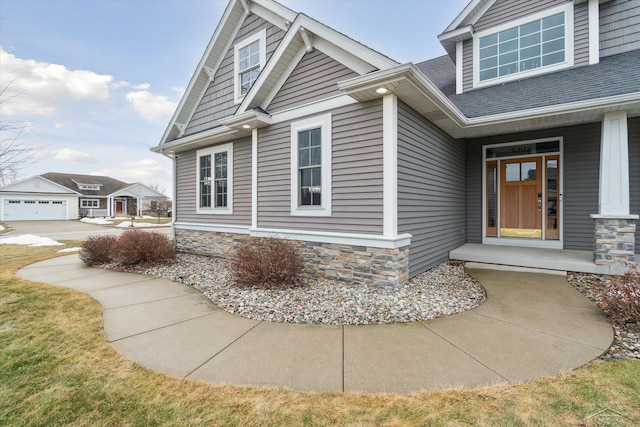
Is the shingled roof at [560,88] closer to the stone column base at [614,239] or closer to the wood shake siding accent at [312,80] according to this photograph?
the stone column base at [614,239]

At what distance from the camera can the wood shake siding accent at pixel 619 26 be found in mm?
6785

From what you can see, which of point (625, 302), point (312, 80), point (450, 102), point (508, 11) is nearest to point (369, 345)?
point (625, 302)

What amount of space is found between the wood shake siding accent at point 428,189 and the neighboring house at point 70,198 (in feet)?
124

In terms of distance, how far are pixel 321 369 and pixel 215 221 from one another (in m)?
6.67

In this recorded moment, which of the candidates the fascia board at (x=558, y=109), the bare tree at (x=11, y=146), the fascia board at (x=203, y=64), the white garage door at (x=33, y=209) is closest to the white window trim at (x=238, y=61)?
the fascia board at (x=203, y=64)

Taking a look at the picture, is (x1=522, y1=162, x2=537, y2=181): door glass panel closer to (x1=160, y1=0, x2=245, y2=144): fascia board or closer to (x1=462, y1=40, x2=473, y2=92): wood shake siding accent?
(x1=462, y1=40, x2=473, y2=92): wood shake siding accent

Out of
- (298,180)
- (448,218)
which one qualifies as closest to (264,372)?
(298,180)

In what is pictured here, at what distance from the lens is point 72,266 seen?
24.9 ft

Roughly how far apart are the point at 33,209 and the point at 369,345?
129 feet

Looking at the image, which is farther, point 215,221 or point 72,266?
point 215,221

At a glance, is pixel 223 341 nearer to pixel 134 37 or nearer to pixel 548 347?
pixel 548 347

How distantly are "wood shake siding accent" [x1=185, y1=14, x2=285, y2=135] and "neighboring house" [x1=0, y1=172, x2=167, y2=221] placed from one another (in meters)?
30.7

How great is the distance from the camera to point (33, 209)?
2884 centimetres

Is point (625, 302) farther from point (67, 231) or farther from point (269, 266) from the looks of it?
point (67, 231)
